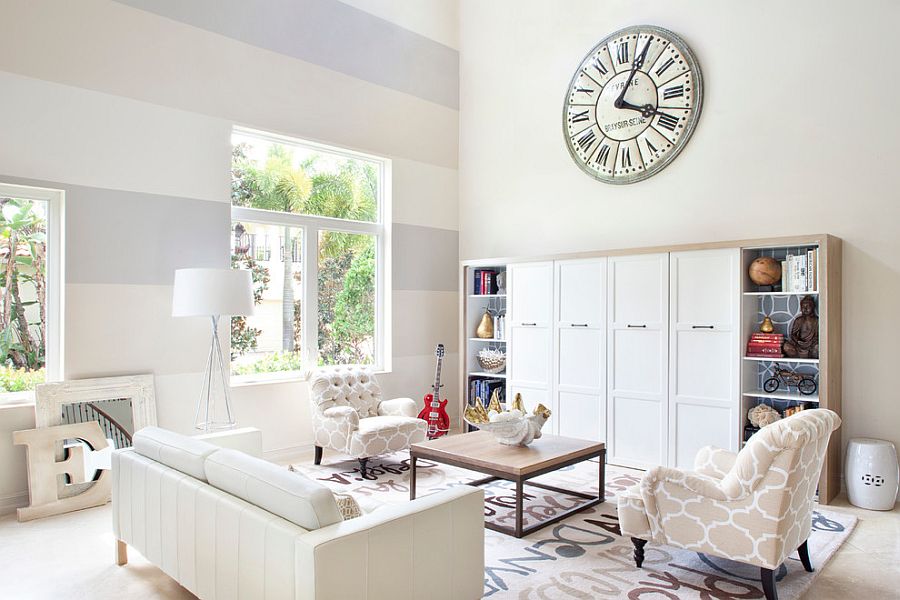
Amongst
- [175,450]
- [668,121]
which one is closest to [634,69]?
[668,121]

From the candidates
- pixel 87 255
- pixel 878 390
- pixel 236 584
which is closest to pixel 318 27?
pixel 87 255

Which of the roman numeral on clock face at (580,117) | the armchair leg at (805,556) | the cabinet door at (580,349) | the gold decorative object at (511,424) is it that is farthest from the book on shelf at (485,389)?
the armchair leg at (805,556)

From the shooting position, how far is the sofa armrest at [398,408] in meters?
5.60

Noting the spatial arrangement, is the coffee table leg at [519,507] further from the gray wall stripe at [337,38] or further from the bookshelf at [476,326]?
the gray wall stripe at [337,38]

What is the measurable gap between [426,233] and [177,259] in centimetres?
262

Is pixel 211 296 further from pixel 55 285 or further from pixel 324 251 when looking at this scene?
pixel 324 251

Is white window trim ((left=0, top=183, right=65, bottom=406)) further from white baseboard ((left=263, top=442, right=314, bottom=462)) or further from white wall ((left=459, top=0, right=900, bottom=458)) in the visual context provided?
white wall ((left=459, top=0, right=900, bottom=458))

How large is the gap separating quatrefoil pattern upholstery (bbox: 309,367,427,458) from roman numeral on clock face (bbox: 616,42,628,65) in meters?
Answer: 3.54

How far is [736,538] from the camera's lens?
117 inches

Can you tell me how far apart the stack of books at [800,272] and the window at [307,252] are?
3527 millimetres

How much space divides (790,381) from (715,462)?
1.61 m

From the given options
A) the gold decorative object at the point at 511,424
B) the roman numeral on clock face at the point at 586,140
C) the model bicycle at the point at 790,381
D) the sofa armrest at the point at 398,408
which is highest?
the roman numeral on clock face at the point at 586,140

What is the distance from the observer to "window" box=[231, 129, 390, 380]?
5559 millimetres

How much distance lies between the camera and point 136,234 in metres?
4.77
